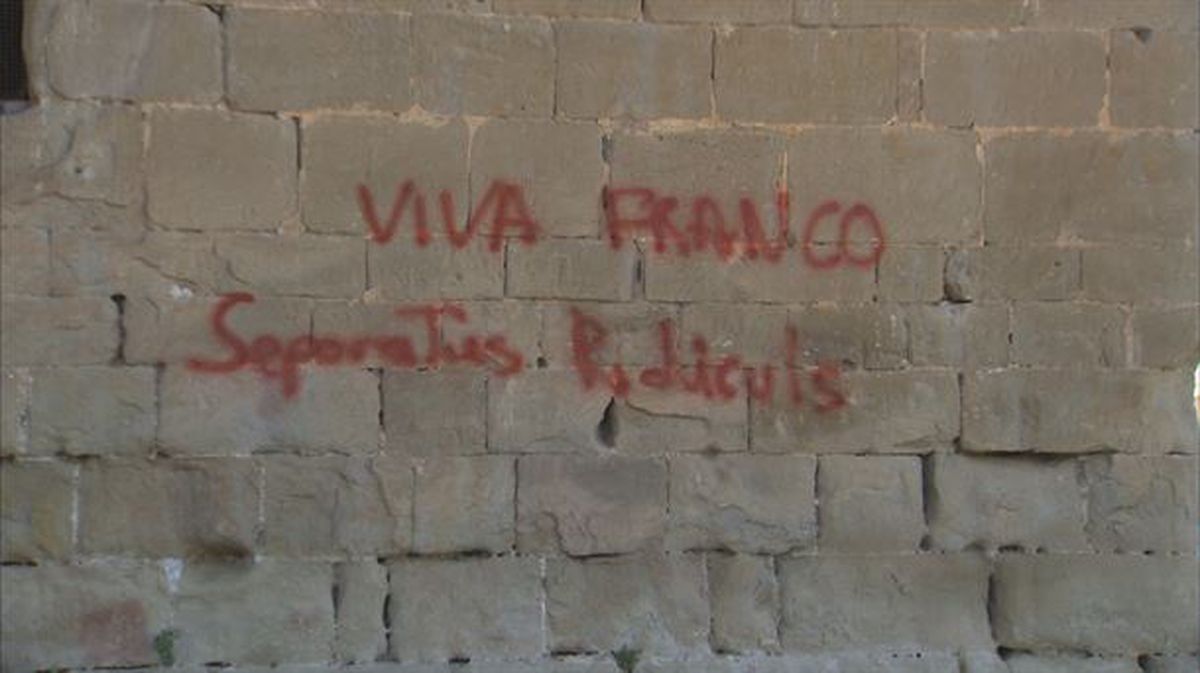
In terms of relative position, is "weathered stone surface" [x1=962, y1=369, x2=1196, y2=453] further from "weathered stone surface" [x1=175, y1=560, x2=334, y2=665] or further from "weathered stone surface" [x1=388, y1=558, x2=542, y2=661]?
"weathered stone surface" [x1=175, y1=560, x2=334, y2=665]

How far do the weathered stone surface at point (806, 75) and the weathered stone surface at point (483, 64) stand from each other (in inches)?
25.3

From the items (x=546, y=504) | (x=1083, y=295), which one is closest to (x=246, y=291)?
(x=546, y=504)

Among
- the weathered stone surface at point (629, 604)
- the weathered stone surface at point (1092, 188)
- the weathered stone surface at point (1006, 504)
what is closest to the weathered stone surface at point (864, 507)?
the weathered stone surface at point (1006, 504)

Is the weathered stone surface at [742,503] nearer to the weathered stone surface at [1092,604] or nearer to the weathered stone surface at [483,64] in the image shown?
the weathered stone surface at [1092,604]

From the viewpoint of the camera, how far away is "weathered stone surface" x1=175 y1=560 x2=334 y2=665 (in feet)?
16.3

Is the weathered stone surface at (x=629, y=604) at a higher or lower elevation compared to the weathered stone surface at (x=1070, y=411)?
lower

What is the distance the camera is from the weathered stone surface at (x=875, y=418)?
5195 mm

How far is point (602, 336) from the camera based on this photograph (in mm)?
A: 5125

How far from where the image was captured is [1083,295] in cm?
526

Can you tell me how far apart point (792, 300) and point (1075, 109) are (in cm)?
126

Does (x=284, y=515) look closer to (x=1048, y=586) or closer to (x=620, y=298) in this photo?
(x=620, y=298)

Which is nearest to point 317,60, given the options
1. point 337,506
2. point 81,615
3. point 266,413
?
Result: point 266,413

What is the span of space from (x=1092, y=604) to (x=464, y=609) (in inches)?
89.8

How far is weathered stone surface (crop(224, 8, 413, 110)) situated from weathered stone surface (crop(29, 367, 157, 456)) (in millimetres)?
1038
